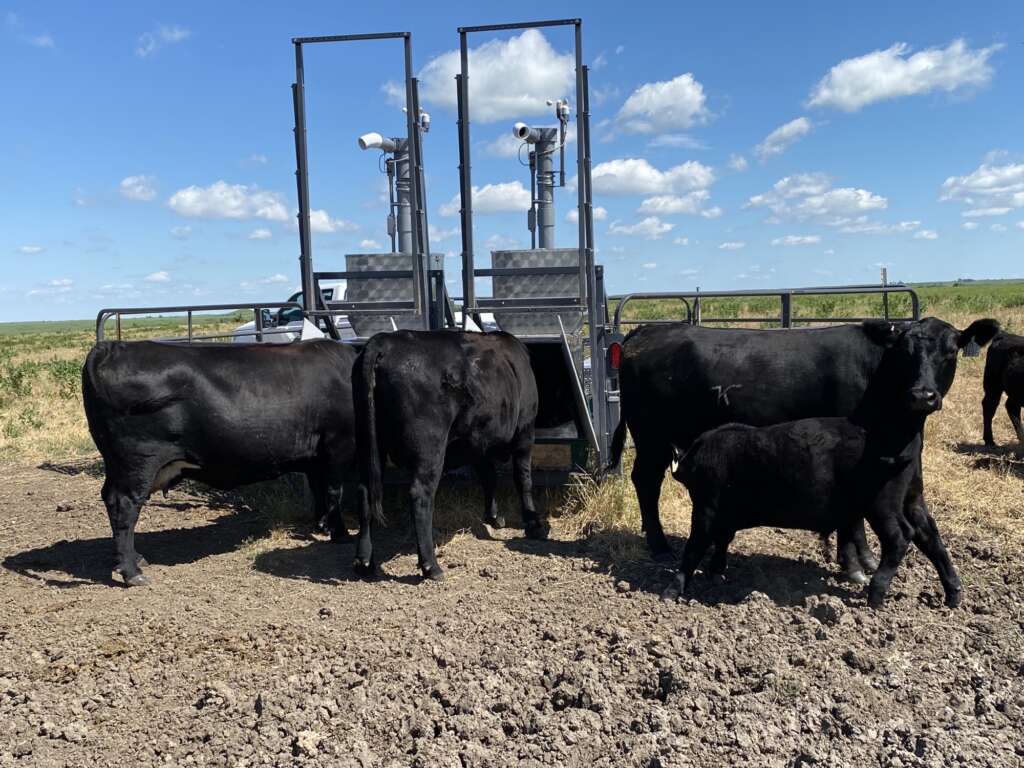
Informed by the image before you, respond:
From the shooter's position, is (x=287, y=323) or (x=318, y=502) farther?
(x=287, y=323)

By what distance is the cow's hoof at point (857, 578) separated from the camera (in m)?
5.29

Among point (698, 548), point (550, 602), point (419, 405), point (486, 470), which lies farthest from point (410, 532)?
point (698, 548)

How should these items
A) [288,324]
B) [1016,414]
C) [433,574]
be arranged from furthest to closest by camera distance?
[288,324], [1016,414], [433,574]

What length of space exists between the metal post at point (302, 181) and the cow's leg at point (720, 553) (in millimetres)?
4246

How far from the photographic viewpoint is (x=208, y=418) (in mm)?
6012

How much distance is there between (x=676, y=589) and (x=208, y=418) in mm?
3456

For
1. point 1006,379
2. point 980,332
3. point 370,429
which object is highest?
point 980,332

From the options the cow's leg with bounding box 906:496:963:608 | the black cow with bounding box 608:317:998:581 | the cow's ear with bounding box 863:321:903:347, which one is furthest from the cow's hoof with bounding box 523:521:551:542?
the cow's ear with bounding box 863:321:903:347

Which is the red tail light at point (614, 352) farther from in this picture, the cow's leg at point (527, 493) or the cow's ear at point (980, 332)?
the cow's ear at point (980, 332)

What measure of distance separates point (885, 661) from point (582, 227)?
417 centimetres

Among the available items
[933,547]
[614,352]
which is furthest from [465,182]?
[933,547]

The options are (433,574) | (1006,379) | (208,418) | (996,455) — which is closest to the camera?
(433,574)

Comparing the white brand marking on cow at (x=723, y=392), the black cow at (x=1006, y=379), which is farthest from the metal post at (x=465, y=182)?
the black cow at (x=1006, y=379)

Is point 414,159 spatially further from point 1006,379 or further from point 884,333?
point 1006,379
